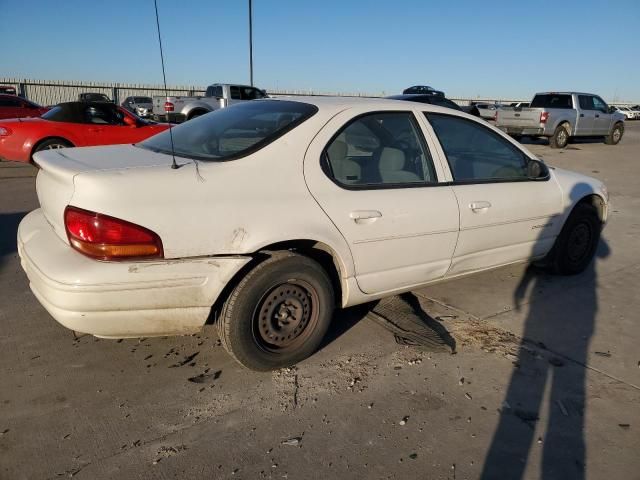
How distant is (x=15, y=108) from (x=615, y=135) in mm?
21321

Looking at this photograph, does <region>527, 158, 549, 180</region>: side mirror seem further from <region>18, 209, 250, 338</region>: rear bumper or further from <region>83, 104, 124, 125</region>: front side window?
<region>83, 104, 124, 125</region>: front side window

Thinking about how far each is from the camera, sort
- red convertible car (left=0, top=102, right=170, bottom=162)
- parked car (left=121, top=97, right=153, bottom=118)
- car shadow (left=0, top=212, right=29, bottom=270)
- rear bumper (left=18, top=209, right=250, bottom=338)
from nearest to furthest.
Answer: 1. rear bumper (left=18, top=209, right=250, bottom=338)
2. car shadow (left=0, top=212, right=29, bottom=270)
3. red convertible car (left=0, top=102, right=170, bottom=162)
4. parked car (left=121, top=97, right=153, bottom=118)

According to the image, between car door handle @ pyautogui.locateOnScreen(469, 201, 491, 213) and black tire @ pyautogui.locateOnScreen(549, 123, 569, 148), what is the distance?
50.3 ft

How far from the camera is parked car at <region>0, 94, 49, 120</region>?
14.6m

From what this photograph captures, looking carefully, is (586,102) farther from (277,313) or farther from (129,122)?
(277,313)

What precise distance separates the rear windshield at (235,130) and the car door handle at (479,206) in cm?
128

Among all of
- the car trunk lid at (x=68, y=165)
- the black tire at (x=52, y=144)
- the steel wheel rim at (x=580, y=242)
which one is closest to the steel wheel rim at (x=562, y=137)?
the steel wheel rim at (x=580, y=242)

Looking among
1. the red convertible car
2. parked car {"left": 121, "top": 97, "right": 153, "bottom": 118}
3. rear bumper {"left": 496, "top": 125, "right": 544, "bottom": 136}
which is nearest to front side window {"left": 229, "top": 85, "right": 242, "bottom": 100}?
parked car {"left": 121, "top": 97, "right": 153, "bottom": 118}

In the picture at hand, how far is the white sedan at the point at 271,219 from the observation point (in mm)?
2375

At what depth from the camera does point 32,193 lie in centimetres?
766

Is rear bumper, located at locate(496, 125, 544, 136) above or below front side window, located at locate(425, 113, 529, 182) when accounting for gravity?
below

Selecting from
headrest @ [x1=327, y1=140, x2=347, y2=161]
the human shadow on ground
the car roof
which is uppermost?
the car roof

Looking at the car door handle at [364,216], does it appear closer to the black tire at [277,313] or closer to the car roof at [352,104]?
the black tire at [277,313]

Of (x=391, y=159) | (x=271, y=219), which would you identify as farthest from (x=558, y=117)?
(x=271, y=219)
